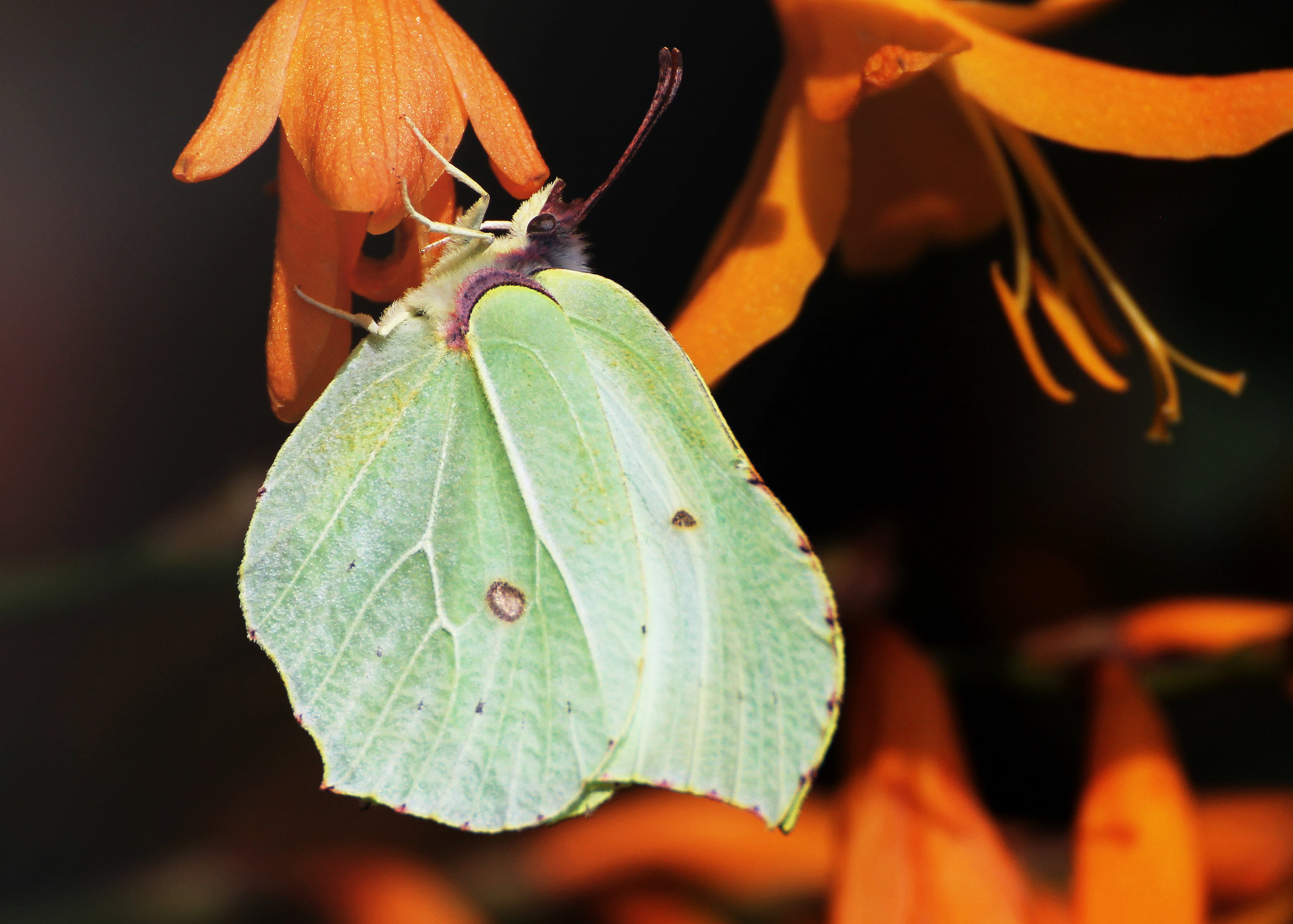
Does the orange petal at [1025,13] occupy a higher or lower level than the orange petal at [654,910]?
higher

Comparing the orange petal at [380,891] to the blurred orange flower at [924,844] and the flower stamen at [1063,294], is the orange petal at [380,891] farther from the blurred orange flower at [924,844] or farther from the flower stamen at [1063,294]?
the flower stamen at [1063,294]

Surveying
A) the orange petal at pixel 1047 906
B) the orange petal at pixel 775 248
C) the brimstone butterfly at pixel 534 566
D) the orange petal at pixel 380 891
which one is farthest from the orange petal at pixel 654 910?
the orange petal at pixel 775 248

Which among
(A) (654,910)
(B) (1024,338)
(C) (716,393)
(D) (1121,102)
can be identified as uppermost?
(D) (1121,102)

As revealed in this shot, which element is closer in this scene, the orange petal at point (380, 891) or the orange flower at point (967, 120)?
the orange flower at point (967, 120)

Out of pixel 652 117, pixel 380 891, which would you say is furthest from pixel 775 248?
pixel 380 891

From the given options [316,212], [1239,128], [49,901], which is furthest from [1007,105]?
[49,901]

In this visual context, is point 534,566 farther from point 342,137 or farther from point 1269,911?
point 1269,911

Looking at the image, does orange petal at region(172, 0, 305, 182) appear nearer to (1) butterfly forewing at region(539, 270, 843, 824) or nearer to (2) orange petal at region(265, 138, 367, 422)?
(2) orange petal at region(265, 138, 367, 422)
